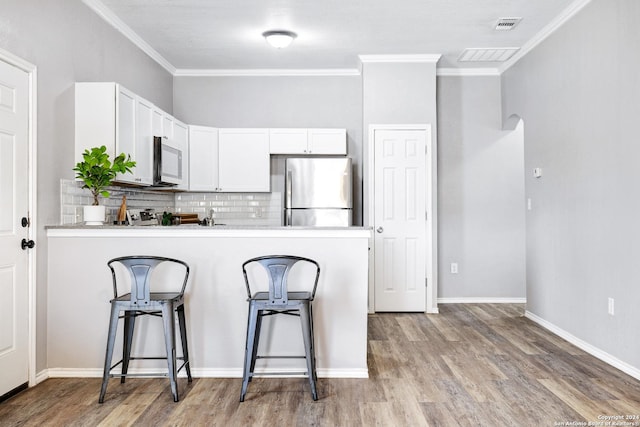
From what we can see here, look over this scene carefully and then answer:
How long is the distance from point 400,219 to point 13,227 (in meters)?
3.59

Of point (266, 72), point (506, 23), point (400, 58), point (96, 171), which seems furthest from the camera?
point (266, 72)

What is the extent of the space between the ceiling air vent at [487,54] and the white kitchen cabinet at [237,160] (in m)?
2.39

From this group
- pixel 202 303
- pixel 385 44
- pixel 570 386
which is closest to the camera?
→ pixel 570 386

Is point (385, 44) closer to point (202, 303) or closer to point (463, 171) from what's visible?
point (463, 171)

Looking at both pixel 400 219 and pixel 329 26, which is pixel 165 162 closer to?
pixel 329 26

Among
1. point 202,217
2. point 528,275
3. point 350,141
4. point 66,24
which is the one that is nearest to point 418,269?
point 528,275

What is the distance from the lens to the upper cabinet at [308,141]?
5246mm

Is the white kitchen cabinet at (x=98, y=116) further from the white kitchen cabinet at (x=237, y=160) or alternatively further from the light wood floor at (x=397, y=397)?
the white kitchen cabinet at (x=237, y=160)

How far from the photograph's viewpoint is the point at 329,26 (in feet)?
13.8

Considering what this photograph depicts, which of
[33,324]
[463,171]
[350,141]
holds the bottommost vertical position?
[33,324]

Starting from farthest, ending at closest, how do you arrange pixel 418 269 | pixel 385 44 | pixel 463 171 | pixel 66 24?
1. pixel 463 171
2. pixel 418 269
3. pixel 385 44
4. pixel 66 24

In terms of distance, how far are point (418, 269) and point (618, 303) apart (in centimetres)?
208

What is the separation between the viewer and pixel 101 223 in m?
3.32

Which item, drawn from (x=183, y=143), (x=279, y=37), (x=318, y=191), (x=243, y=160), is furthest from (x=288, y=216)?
(x=279, y=37)
